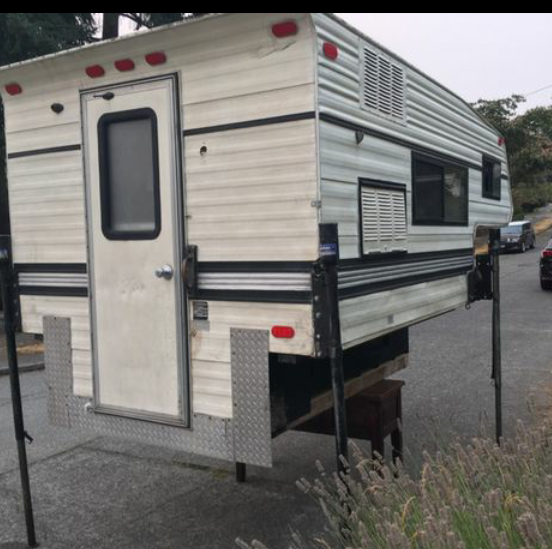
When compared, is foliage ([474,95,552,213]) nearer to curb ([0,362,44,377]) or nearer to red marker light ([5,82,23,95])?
curb ([0,362,44,377])

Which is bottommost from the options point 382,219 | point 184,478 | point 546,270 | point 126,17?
point 184,478

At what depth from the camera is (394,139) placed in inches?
166

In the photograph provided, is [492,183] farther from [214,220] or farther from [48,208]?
[48,208]

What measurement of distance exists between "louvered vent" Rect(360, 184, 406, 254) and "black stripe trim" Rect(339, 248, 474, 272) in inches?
1.6

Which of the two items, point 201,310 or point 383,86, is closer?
point 201,310

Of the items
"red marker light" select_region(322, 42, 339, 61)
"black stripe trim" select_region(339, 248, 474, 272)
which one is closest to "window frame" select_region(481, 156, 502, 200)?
"black stripe trim" select_region(339, 248, 474, 272)

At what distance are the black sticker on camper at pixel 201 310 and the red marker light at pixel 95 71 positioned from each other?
1442 millimetres

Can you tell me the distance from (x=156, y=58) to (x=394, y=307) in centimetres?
206

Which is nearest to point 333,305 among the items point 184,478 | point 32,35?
point 184,478

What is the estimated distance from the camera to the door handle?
3680 mm

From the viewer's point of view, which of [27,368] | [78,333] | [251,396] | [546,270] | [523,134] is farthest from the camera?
[523,134]

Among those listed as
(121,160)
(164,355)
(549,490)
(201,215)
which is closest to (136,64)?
(121,160)

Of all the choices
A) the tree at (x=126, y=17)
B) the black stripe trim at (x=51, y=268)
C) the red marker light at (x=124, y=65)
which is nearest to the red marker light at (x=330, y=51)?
the red marker light at (x=124, y=65)

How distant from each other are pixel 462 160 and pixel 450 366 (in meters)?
4.05
